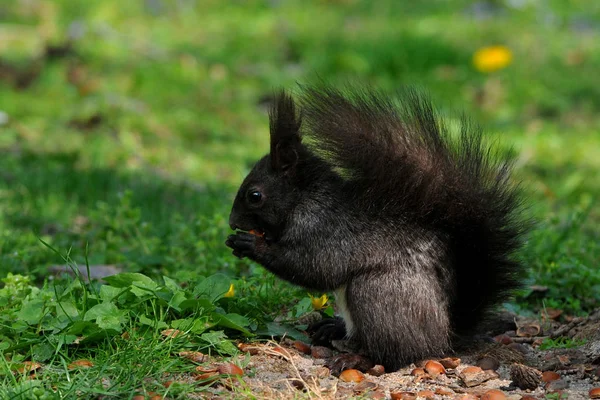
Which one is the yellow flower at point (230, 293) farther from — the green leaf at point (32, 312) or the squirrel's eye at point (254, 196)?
the green leaf at point (32, 312)

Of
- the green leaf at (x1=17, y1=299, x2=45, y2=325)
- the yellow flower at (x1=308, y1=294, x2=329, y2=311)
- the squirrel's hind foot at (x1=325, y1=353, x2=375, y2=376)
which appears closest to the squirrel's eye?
the yellow flower at (x1=308, y1=294, x2=329, y2=311)

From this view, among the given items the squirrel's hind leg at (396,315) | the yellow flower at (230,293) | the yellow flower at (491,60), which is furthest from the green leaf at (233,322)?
the yellow flower at (491,60)

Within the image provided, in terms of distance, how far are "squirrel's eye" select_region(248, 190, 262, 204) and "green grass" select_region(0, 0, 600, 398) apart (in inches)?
13.7

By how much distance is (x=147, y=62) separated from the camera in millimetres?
8797

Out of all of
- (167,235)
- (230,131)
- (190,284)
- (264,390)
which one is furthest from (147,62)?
(264,390)

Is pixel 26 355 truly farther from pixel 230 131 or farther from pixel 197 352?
pixel 230 131

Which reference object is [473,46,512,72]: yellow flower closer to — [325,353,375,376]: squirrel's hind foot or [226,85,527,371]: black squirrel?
[226,85,527,371]: black squirrel

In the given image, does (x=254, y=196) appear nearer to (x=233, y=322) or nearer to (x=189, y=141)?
(x=233, y=322)

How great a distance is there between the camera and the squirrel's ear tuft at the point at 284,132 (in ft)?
11.4

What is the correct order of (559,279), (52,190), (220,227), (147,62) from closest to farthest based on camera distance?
(559,279), (220,227), (52,190), (147,62)

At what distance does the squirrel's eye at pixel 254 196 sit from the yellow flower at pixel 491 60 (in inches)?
222

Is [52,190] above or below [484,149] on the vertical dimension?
below

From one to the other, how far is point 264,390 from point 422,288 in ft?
2.34

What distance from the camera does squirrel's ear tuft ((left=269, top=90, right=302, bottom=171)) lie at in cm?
348
